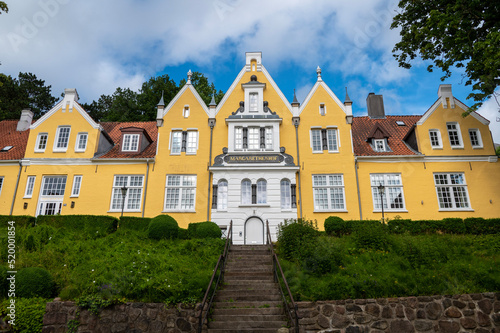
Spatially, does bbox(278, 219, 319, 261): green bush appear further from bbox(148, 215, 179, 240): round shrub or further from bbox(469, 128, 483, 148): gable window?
bbox(469, 128, 483, 148): gable window

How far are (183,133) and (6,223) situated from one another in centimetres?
1202

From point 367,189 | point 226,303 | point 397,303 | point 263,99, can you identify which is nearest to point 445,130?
point 367,189

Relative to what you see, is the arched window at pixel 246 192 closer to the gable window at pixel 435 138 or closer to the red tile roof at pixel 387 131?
the red tile roof at pixel 387 131

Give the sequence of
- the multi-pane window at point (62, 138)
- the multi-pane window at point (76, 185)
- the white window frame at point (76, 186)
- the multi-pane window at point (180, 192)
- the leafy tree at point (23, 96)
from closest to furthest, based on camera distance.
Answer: the multi-pane window at point (180, 192) → the white window frame at point (76, 186) → the multi-pane window at point (76, 185) → the multi-pane window at point (62, 138) → the leafy tree at point (23, 96)

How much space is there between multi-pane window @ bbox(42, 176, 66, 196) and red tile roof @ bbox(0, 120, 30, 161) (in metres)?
3.03

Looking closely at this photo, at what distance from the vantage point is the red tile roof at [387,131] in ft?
76.7

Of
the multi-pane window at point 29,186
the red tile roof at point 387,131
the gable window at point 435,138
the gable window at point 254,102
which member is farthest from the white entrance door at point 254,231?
the multi-pane window at point 29,186

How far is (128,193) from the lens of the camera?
22.6m

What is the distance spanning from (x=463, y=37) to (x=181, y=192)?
737 inches

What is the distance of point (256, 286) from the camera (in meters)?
12.3

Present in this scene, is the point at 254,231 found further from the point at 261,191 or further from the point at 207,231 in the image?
the point at 207,231

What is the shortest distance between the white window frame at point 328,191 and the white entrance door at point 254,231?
389 centimetres

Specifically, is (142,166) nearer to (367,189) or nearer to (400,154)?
(367,189)

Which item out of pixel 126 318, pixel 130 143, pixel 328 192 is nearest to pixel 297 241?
pixel 126 318
